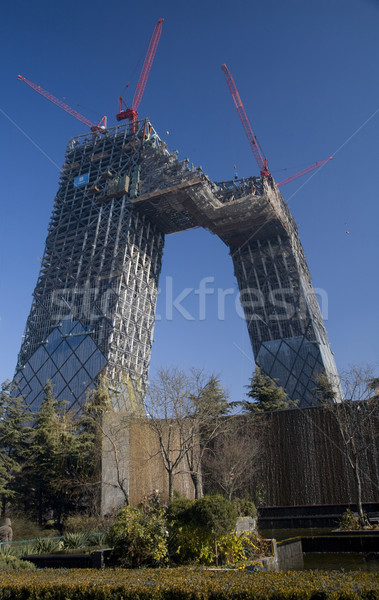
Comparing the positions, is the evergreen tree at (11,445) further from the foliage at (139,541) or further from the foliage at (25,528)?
the foliage at (139,541)

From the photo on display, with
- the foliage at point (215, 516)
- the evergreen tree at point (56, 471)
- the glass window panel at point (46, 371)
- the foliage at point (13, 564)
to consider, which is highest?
the glass window panel at point (46, 371)

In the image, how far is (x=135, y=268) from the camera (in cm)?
6412

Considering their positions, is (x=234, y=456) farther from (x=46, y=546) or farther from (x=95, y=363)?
(x=95, y=363)

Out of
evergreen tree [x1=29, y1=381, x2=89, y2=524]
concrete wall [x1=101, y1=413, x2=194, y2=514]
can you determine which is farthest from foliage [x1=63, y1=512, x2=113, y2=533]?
evergreen tree [x1=29, y1=381, x2=89, y2=524]

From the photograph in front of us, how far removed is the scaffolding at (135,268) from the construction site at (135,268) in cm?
16

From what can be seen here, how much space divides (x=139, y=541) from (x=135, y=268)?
175ft

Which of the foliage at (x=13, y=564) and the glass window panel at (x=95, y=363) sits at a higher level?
the glass window panel at (x=95, y=363)

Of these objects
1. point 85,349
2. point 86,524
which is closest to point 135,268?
point 85,349

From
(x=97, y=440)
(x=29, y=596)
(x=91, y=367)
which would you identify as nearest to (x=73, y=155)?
(x=91, y=367)

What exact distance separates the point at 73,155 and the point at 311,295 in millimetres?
44446

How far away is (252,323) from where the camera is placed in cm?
6938

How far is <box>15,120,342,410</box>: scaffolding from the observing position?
58.1 metres

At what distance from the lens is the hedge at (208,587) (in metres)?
6.49

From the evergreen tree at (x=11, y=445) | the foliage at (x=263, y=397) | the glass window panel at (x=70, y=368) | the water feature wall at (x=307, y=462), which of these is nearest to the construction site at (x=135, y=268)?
the glass window panel at (x=70, y=368)
